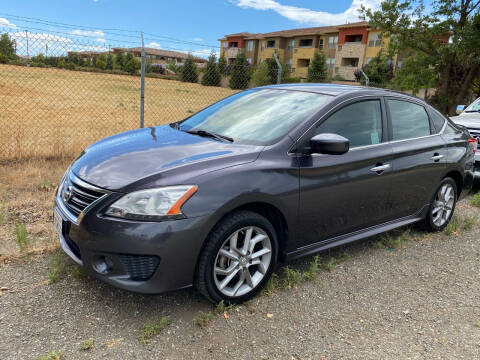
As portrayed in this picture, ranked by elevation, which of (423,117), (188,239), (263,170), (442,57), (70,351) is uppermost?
(442,57)

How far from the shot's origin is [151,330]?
8.47ft

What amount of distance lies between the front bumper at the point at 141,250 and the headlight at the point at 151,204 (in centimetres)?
5

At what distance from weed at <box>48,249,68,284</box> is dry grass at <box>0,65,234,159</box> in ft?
10.9

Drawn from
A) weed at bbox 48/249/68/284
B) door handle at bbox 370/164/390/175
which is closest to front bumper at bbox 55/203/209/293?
weed at bbox 48/249/68/284

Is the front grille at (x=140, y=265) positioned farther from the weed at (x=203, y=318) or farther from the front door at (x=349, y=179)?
the front door at (x=349, y=179)

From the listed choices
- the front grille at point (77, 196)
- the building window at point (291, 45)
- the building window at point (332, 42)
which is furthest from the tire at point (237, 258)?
the building window at point (291, 45)

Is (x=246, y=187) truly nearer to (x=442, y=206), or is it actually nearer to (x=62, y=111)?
(x=442, y=206)

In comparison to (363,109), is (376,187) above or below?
below

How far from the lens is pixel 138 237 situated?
96.7 inches

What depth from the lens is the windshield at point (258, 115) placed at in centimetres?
328

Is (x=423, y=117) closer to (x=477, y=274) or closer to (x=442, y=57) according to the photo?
(x=477, y=274)

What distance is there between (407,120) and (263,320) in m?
2.59

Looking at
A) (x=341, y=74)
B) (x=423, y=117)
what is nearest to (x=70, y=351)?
(x=423, y=117)

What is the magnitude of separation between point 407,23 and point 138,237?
47.3 feet
